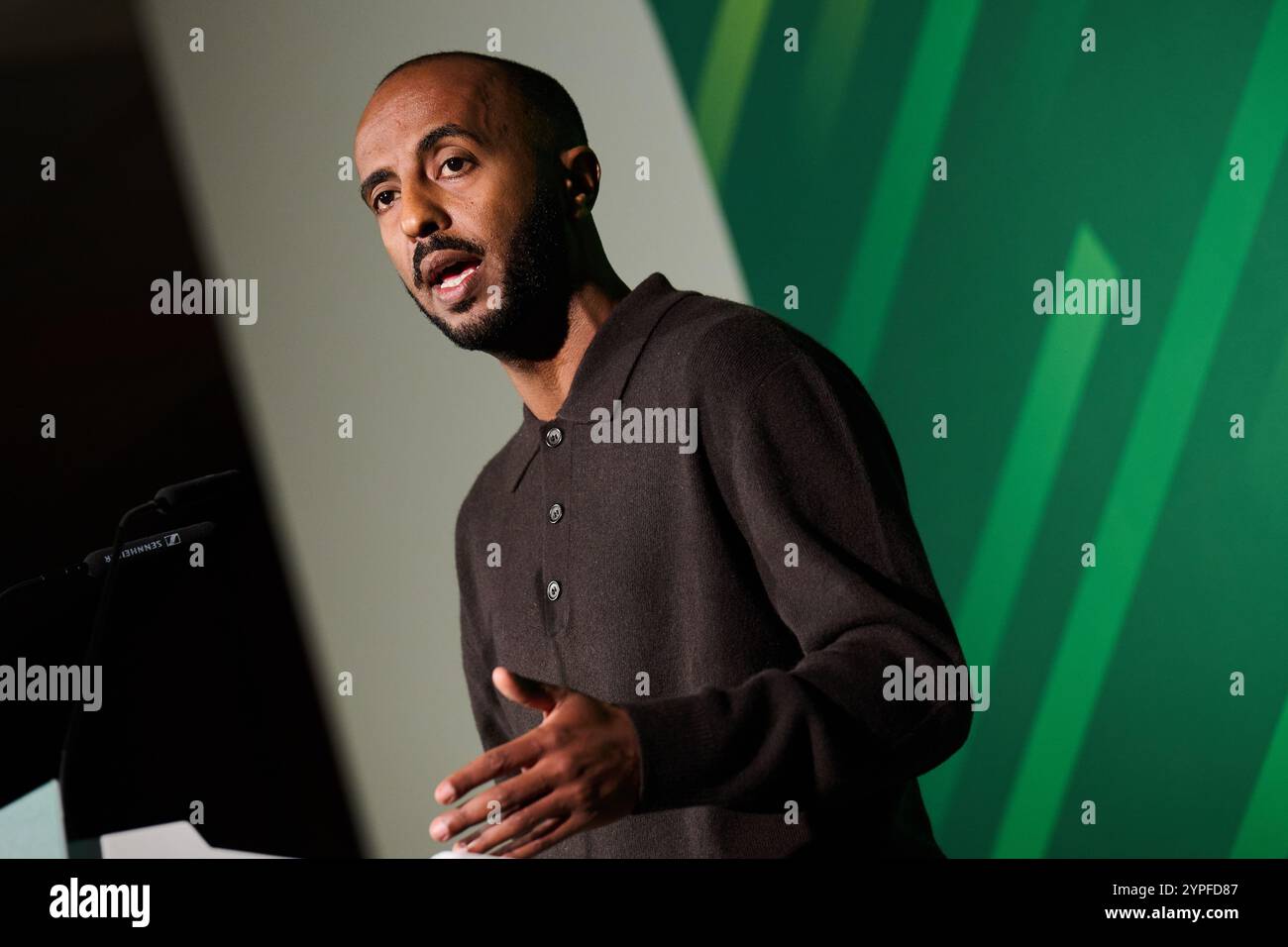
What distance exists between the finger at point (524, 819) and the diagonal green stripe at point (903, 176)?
1418 millimetres

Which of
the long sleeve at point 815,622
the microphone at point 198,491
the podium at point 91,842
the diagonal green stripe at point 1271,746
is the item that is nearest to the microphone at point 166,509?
the microphone at point 198,491

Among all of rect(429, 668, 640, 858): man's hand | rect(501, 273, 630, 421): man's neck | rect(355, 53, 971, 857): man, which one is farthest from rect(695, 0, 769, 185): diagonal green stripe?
rect(429, 668, 640, 858): man's hand

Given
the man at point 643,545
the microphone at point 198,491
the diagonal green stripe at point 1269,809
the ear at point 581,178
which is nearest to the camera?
the man at point 643,545

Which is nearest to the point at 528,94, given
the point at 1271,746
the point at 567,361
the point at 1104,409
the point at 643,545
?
the point at 567,361

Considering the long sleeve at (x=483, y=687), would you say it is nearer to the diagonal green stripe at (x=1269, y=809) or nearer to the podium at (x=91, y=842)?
the podium at (x=91, y=842)

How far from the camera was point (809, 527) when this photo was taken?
1.37 meters

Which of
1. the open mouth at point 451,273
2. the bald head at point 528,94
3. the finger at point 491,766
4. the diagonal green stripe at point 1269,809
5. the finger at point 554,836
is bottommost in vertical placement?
the diagonal green stripe at point 1269,809

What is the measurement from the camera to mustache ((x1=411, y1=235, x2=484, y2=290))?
5.59 ft

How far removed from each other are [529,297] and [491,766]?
2.72ft

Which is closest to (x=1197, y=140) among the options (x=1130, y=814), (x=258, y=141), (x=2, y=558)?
(x=1130, y=814)

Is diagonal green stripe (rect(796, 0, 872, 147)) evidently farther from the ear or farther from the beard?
the beard

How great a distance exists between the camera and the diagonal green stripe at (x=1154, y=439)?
87.1 inches

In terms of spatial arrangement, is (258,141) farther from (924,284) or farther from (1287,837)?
(1287,837)

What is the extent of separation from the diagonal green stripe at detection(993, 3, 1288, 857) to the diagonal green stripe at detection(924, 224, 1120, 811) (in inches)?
4.2
